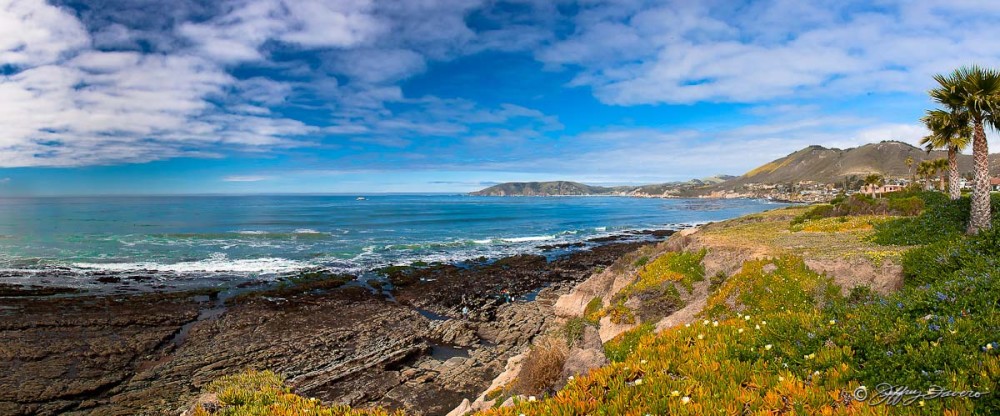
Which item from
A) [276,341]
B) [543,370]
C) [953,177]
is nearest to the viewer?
[543,370]

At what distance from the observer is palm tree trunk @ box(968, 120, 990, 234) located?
14055mm

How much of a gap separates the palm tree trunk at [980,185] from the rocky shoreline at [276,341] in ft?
52.8

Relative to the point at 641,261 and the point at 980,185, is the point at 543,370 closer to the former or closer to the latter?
the point at 641,261

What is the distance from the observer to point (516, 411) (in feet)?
17.1

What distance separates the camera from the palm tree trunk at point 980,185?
1405 cm

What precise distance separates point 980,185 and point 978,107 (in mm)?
2538

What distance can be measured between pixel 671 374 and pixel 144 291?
113 feet

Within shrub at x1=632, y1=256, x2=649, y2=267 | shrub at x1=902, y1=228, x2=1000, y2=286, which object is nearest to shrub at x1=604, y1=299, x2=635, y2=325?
shrub at x1=632, y1=256, x2=649, y2=267

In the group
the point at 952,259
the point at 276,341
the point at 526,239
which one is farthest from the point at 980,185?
the point at 526,239

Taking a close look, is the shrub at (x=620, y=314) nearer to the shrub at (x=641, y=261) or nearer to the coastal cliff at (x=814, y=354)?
the coastal cliff at (x=814, y=354)

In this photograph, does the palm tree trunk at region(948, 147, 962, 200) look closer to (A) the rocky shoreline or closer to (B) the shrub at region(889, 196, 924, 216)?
(B) the shrub at region(889, 196, 924, 216)

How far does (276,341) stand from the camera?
1995 cm

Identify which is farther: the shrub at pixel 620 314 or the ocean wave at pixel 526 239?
the ocean wave at pixel 526 239

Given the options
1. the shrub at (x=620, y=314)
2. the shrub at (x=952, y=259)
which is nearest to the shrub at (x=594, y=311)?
the shrub at (x=620, y=314)
